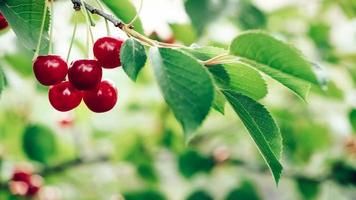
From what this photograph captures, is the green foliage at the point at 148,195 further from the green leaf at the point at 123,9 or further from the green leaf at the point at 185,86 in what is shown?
the green leaf at the point at 185,86

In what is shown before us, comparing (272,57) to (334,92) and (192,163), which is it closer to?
(334,92)

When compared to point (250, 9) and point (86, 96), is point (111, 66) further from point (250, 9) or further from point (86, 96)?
point (250, 9)

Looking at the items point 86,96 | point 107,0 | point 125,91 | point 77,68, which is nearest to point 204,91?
point 77,68

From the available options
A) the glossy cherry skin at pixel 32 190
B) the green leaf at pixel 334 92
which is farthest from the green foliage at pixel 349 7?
the glossy cherry skin at pixel 32 190

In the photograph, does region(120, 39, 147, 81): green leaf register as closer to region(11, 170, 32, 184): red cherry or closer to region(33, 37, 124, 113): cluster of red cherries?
region(33, 37, 124, 113): cluster of red cherries

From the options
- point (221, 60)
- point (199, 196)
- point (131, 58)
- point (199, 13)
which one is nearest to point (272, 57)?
point (221, 60)

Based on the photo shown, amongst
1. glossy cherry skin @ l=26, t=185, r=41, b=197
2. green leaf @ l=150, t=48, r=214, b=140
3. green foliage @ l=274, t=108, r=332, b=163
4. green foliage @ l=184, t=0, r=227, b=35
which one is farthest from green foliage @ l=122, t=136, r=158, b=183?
green leaf @ l=150, t=48, r=214, b=140
